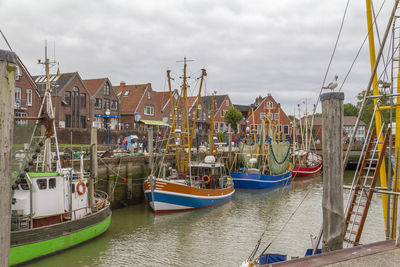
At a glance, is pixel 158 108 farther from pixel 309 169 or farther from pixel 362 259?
pixel 362 259

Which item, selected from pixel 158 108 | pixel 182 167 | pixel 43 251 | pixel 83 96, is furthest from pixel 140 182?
pixel 158 108

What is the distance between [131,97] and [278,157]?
29.3 m

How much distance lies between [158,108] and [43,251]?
48323 millimetres

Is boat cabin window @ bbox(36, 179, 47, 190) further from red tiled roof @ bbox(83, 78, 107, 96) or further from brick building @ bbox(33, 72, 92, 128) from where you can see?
red tiled roof @ bbox(83, 78, 107, 96)

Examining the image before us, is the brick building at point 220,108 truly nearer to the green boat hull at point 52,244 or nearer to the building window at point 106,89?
the building window at point 106,89

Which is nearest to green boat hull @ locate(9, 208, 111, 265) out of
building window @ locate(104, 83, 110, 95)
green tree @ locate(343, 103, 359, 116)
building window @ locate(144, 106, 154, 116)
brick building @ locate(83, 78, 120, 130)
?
brick building @ locate(83, 78, 120, 130)

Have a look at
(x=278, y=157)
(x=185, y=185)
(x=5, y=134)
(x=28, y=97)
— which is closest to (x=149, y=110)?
(x=28, y=97)

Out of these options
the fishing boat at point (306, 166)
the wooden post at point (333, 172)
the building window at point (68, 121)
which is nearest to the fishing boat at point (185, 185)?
the wooden post at point (333, 172)

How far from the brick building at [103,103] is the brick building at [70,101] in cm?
113

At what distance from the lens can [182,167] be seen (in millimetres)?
25188

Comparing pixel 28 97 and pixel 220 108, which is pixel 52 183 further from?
pixel 220 108

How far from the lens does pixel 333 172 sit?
7125 millimetres

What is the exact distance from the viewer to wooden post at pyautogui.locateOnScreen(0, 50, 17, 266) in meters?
4.83

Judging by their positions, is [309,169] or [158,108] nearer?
[309,169]
